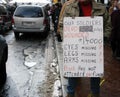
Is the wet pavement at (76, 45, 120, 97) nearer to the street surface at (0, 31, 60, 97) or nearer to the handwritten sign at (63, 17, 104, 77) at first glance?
the street surface at (0, 31, 60, 97)

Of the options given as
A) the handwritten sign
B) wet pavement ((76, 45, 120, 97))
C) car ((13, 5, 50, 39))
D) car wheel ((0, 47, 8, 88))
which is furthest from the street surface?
car ((13, 5, 50, 39))

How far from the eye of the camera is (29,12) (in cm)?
2081

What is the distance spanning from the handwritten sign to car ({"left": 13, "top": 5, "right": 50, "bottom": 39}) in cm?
1404

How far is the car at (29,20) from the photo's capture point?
66.9 ft

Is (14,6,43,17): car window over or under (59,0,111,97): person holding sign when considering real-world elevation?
under

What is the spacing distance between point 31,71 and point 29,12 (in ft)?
32.5

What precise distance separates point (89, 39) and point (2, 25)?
49.8 feet

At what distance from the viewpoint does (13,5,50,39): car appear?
2041 cm

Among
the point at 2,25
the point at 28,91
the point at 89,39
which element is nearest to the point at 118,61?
the point at 28,91

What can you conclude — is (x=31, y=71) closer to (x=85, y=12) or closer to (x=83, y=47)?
(x=83, y=47)

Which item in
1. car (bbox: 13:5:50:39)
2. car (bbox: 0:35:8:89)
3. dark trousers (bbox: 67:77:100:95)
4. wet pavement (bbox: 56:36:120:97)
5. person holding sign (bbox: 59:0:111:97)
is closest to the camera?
person holding sign (bbox: 59:0:111:97)

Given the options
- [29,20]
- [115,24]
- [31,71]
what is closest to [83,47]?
[31,71]

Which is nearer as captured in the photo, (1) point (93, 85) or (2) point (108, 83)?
(1) point (93, 85)

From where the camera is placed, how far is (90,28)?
645 centimetres
